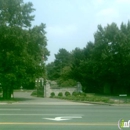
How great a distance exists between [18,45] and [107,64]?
789 inches

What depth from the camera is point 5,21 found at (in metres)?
34.2

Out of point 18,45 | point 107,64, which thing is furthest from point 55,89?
point 18,45

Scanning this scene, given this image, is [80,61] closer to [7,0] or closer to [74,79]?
[74,79]

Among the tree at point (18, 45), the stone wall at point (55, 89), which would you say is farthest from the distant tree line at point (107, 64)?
the tree at point (18, 45)

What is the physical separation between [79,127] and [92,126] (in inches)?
22.0

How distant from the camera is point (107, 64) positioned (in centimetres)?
4975

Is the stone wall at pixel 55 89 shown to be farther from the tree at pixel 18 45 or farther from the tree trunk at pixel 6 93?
the tree trunk at pixel 6 93

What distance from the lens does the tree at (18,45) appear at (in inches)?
1328

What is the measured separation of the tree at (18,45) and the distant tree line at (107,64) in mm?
15564

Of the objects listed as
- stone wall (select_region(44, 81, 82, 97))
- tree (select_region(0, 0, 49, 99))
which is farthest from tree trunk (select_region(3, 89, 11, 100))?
stone wall (select_region(44, 81, 82, 97))

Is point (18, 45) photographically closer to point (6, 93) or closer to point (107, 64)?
point (6, 93)

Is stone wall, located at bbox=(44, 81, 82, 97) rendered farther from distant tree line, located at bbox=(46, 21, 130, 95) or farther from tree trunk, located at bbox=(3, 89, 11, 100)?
tree trunk, located at bbox=(3, 89, 11, 100)

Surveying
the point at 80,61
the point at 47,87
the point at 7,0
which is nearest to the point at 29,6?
the point at 7,0

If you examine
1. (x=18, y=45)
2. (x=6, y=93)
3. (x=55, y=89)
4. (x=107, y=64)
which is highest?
(x=18, y=45)
